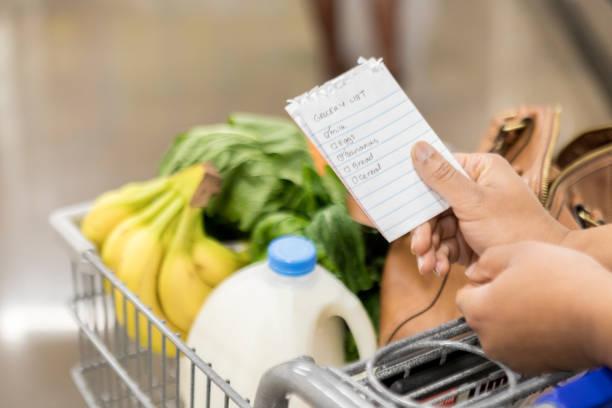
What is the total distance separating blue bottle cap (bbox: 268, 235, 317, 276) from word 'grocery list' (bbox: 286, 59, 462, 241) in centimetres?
14

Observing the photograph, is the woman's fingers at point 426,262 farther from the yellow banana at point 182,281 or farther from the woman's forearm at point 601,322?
the yellow banana at point 182,281

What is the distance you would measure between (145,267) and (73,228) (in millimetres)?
106

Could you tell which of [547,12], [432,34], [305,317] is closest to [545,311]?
[305,317]

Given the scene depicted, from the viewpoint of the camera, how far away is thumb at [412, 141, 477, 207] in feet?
2.31

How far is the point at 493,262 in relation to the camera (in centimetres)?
61

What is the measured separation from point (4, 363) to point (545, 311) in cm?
127

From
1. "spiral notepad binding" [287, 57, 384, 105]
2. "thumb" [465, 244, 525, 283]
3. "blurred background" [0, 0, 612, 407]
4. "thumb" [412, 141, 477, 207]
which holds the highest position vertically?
"spiral notepad binding" [287, 57, 384, 105]

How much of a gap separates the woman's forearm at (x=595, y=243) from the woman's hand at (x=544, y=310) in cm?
15

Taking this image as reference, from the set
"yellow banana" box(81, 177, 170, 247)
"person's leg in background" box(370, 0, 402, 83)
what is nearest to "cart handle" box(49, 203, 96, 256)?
"yellow banana" box(81, 177, 170, 247)

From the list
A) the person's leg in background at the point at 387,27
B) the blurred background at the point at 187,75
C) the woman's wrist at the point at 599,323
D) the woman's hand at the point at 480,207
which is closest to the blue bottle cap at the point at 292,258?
the woman's hand at the point at 480,207

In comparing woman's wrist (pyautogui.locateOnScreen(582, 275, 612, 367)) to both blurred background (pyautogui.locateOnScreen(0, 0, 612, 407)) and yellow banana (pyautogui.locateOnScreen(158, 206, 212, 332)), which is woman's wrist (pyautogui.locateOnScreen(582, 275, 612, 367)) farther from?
blurred background (pyautogui.locateOnScreen(0, 0, 612, 407))

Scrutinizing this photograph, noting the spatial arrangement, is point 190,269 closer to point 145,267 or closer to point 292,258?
point 145,267

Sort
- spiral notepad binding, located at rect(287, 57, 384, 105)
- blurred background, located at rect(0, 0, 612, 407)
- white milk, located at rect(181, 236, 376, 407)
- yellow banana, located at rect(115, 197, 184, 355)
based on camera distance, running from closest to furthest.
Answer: spiral notepad binding, located at rect(287, 57, 384, 105) → white milk, located at rect(181, 236, 376, 407) → yellow banana, located at rect(115, 197, 184, 355) → blurred background, located at rect(0, 0, 612, 407)

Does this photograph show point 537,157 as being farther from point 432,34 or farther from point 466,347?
point 432,34
